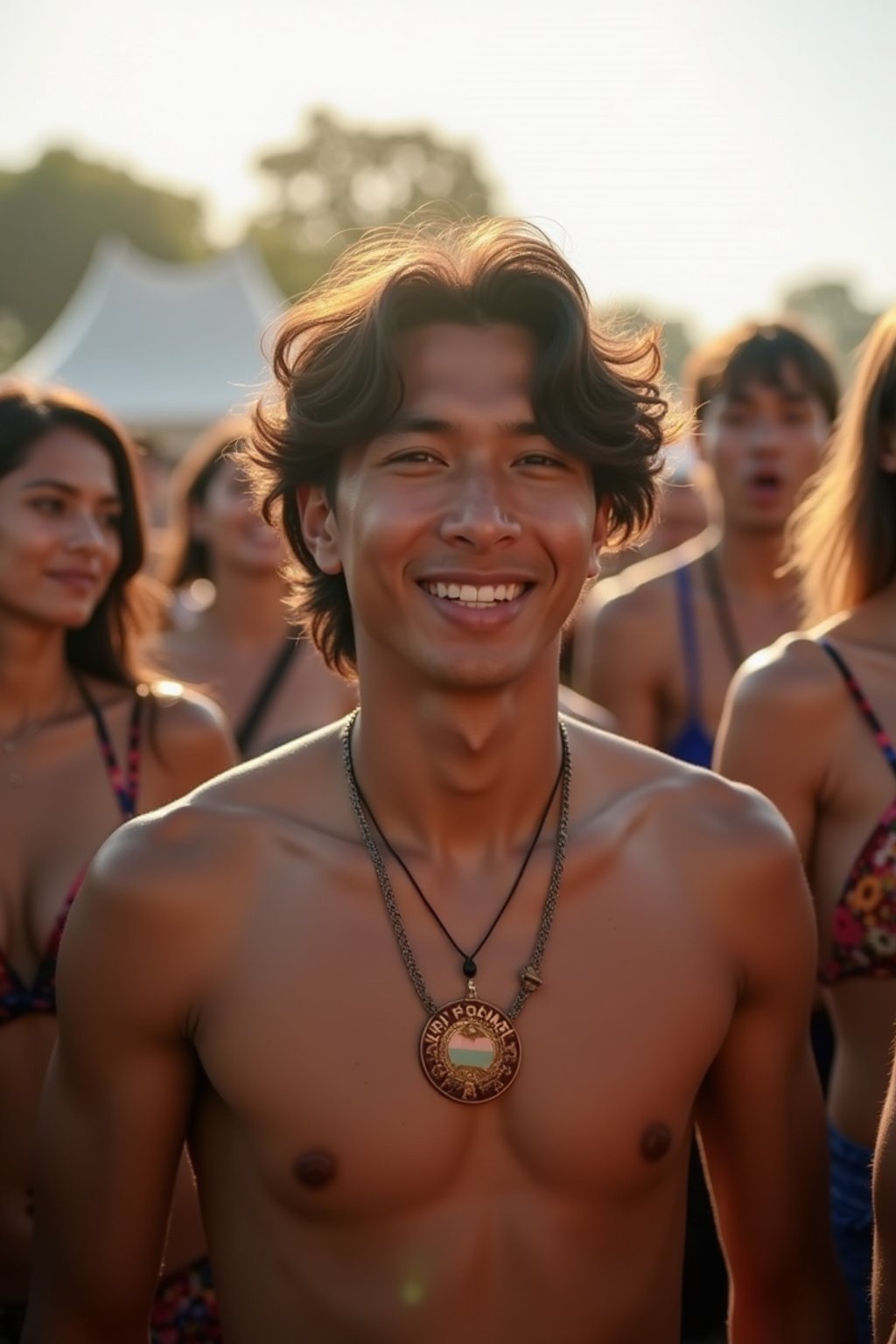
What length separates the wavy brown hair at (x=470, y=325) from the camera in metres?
2.56

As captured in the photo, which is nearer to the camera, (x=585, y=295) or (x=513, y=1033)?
(x=513, y=1033)

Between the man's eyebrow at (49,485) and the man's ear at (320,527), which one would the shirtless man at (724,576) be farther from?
the man's ear at (320,527)

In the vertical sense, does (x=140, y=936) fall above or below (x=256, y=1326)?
above

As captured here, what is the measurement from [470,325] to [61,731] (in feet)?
5.70

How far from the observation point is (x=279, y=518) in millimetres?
3016

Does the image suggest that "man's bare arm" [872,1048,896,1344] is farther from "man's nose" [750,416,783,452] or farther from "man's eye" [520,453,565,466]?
"man's nose" [750,416,783,452]

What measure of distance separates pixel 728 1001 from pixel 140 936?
0.85m

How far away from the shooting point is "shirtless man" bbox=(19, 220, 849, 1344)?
237 centimetres

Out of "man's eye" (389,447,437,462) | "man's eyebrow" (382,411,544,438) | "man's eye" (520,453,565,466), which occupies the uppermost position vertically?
"man's eyebrow" (382,411,544,438)

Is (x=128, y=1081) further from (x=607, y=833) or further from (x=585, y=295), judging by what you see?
(x=585, y=295)

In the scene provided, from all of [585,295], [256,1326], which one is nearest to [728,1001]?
[256,1326]

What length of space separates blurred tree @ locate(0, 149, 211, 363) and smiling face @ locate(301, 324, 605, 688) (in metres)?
53.3

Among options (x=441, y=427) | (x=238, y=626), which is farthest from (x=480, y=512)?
(x=238, y=626)

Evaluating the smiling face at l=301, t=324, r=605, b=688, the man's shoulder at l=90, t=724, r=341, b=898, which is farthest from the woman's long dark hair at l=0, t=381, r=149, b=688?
the smiling face at l=301, t=324, r=605, b=688
